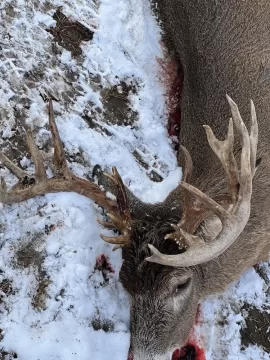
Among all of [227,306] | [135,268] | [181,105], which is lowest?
[227,306]

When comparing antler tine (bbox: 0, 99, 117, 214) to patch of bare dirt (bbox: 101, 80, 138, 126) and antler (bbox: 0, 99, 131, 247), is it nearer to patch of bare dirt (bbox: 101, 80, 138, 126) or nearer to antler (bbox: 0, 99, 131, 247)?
antler (bbox: 0, 99, 131, 247)

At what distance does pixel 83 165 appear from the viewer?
6.42 meters

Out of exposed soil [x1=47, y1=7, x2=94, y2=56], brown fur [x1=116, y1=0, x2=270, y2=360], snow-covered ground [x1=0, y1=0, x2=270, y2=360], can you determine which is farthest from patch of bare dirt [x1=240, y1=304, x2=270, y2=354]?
exposed soil [x1=47, y1=7, x2=94, y2=56]

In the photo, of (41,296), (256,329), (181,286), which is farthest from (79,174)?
(256,329)

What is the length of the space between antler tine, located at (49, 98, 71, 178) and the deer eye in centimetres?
135

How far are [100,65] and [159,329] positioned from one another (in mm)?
3252

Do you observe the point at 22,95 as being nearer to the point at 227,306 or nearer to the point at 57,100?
the point at 57,100

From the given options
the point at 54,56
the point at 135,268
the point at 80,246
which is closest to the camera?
the point at 135,268

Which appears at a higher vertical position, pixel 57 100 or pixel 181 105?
pixel 181 105

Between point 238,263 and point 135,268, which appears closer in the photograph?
point 135,268

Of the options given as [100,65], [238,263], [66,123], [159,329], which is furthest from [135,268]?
[100,65]

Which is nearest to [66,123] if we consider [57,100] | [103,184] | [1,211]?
[57,100]

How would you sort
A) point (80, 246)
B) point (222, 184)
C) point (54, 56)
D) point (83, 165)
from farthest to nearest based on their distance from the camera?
point (54, 56)
point (83, 165)
point (80, 246)
point (222, 184)

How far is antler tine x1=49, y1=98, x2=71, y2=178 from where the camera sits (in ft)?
17.1
